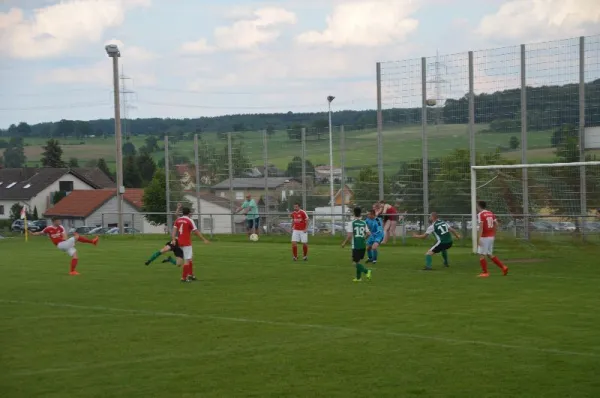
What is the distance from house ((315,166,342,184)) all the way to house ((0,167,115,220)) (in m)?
71.6

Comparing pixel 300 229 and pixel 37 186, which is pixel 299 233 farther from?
pixel 37 186

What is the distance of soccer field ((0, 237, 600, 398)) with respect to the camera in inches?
462

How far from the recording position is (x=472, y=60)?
38.1 meters

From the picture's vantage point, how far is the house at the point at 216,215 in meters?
45.2

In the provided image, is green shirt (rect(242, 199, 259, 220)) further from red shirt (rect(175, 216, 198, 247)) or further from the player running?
red shirt (rect(175, 216, 198, 247))

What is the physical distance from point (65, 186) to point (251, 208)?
7286cm

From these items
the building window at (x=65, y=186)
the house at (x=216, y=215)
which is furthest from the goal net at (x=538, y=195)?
the building window at (x=65, y=186)

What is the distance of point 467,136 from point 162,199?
40734mm

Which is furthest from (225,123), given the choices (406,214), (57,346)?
Answer: (57,346)

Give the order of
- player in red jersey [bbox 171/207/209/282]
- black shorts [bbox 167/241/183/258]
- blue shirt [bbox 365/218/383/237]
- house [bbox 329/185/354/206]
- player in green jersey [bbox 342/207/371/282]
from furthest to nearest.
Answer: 1. house [bbox 329/185/354/206]
2. blue shirt [bbox 365/218/383/237]
3. black shorts [bbox 167/241/183/258]
4. player in red jersey [bbox 171/207/209/282]
5. player in green jersey [bbox 342/207/371/282]

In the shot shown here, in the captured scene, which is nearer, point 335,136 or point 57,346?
point 57,346

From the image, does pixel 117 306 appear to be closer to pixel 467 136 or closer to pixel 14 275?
pixel 14 275

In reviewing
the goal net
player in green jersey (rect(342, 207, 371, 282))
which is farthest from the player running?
player in green jersey (rect(342, 207, 371, 282))

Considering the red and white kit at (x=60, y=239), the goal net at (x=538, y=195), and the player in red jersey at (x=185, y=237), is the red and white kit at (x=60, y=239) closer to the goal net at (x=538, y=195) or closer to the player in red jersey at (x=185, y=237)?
the player in red jersey at (x=185, y=237)
